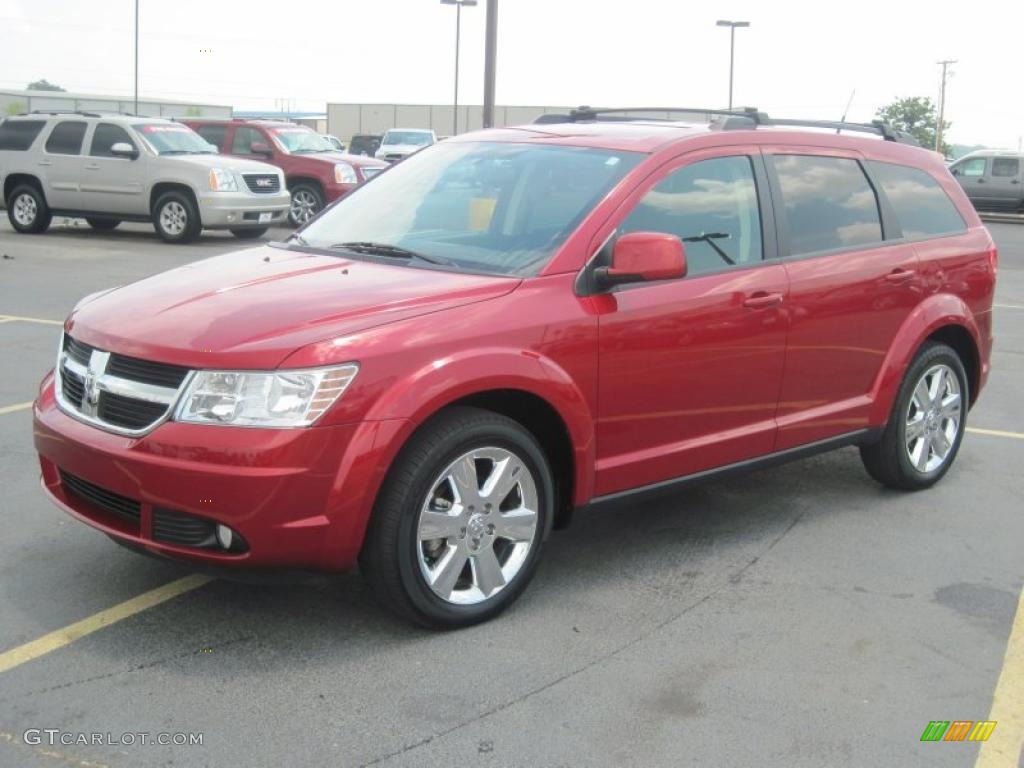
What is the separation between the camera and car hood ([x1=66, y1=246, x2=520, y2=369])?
3.86m

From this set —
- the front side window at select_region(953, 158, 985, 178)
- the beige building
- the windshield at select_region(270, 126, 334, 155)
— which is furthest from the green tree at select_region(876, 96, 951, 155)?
the windshield at select_region(270, 126, 334, 155)

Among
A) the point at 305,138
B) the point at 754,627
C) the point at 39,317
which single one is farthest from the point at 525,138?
the point at 305,138

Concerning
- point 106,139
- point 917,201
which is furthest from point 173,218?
point 917,201

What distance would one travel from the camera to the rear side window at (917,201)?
19.6 feet

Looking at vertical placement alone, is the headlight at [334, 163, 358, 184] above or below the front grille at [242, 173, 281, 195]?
above

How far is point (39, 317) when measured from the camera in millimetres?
10859

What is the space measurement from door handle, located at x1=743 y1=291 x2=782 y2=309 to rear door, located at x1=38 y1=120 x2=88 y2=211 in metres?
16.2

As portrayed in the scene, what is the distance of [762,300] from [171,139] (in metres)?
15.8

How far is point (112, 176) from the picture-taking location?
61.8 feet

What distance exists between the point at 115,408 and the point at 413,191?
5.93 feet

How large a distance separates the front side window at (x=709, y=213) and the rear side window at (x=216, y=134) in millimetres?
17941

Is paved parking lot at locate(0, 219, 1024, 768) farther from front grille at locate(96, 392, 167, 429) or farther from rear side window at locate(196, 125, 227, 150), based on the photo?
rear side window at locate(196, 125, 227, 150)

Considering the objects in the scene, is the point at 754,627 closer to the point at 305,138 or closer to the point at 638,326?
the point at 638,326

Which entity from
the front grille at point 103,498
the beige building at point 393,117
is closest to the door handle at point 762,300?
the front grille at point 103,498
